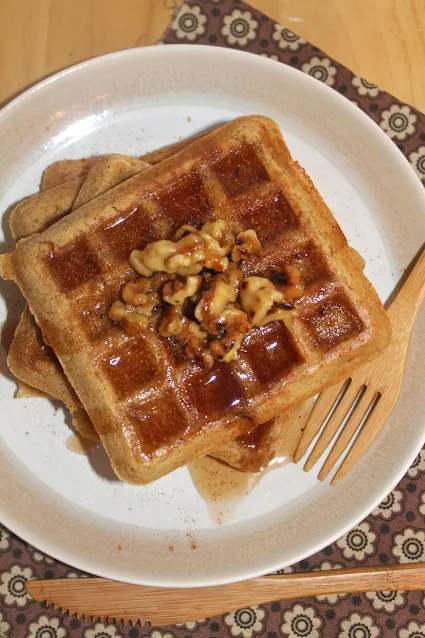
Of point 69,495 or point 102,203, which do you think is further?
point 69,495

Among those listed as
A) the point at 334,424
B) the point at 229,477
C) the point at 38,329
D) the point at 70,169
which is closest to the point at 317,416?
the point at 334,424

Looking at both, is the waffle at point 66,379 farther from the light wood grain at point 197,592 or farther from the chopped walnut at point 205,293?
the light wood grain at point 197,592

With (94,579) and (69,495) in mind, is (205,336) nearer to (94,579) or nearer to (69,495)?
(69,495)

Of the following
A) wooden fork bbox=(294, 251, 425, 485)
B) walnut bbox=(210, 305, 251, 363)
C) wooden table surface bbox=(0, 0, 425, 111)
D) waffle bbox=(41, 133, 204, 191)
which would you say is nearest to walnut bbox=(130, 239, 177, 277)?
walnut bbox=(210, 305, 251, 363)

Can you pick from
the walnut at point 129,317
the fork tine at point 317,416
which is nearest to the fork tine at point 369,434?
the fork tine at point 317,416

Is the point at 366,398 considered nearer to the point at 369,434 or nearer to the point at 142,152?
the point at 369,434

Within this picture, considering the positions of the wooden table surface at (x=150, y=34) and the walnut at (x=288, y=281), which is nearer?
the walnut at (x=288, y=281)

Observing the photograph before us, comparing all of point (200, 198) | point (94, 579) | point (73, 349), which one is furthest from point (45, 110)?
point (94, 579)
